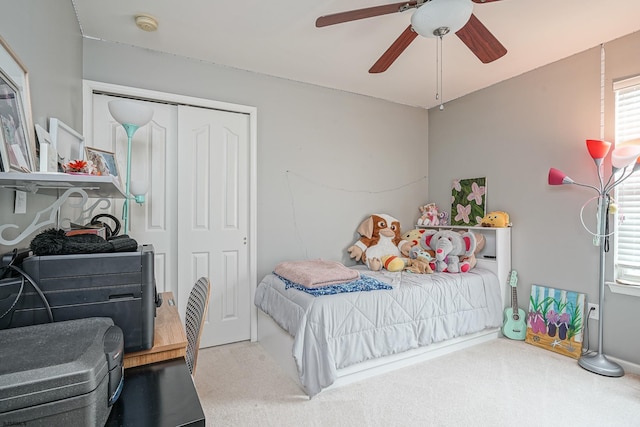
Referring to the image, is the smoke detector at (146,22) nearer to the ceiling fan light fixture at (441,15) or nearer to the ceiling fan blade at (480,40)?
the ceiling fan light fixture at (441,15)

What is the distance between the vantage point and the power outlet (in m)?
2.49

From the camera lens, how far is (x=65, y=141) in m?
1.64

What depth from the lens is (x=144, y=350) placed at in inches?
37.5

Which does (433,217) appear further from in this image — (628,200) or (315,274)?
(315,274)

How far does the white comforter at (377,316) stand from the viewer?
6.64ft

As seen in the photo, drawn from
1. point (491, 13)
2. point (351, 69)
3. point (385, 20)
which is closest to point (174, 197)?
point (351, 69)

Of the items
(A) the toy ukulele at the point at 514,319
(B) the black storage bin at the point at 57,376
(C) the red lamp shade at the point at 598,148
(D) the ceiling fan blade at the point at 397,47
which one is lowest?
(A) the toy ukulele at the point at 514,319

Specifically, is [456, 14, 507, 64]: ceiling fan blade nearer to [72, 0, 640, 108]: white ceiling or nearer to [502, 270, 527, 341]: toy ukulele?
[72, 0, 640, 108]: white ceiling

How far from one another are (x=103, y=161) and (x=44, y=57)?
0.71 metres

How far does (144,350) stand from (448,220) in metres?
3.47

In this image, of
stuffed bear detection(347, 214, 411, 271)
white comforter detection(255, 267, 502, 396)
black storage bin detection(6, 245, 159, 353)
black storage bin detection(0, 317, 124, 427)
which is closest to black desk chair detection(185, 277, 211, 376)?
black storage bin detection(6, 245, 159, 353)

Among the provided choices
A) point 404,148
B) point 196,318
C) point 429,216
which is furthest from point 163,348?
point 404,148

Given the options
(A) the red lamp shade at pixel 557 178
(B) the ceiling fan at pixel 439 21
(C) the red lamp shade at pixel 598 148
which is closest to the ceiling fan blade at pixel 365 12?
(B) the ceiling fan at pixel 439 21

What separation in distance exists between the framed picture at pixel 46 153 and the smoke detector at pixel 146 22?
48.0 inches
